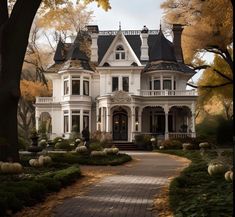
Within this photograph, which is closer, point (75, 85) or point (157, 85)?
point (75, 85)

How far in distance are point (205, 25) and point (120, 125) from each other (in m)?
14.3

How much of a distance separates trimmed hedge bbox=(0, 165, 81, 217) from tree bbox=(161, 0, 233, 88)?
13.4 metres

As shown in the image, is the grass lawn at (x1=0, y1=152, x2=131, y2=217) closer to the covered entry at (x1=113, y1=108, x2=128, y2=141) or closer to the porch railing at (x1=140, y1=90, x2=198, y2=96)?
the covered entry at (x1=113, y1=108, x2=128, y2=141)

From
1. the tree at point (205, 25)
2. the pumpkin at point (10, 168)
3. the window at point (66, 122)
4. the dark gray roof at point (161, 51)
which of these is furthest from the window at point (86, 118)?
the pumpkin at point (10, 168)

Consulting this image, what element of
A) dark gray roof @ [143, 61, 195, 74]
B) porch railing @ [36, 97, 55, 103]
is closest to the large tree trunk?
dark gray roof @ [143, 61, 195, 74]

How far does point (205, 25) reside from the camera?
3288 centimetres

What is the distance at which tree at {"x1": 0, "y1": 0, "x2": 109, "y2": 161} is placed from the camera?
15.1m

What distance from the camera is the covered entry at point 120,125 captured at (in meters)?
42.8

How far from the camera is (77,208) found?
28.6 feet

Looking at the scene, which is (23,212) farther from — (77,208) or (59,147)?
(59,147)

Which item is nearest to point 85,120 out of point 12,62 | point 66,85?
point 66,85

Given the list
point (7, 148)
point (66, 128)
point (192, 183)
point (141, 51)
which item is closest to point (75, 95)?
point (66, 128)

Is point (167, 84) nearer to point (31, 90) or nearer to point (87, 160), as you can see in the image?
point (31, 90)

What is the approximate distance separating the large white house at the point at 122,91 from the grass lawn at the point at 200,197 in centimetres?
2760
